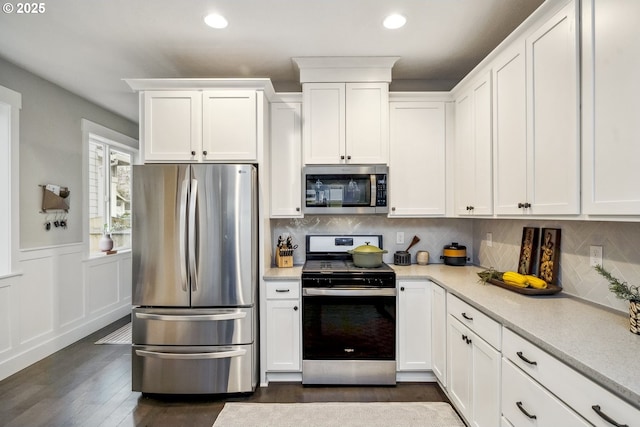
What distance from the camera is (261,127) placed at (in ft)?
8.39

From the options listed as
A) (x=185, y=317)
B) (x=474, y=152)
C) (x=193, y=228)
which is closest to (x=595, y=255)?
(x=474, y=152)

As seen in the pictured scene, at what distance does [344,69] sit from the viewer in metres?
2.72

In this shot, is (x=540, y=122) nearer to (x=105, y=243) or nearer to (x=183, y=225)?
(x=183, y=225)

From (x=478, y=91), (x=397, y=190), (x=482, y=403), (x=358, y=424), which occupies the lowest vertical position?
(x=358, y=424)

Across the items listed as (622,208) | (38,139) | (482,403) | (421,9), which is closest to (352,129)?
(421,9)

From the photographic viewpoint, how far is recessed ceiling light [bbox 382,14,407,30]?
83.6 inches

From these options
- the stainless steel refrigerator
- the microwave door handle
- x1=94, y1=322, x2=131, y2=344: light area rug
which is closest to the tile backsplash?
the microwave door handle

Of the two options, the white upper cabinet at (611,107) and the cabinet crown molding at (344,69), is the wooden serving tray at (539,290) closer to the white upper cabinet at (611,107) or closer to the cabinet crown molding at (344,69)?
the white upper cabinet at (611,107)

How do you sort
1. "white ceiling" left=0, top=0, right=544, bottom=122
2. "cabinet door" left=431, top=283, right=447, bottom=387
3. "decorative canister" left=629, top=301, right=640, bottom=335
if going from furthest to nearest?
"cabinet door" left=431, top=283, right=447, bottom=387, "white ceiling" left=0, top=0, right=544, bottom=122, "decorative canister" left=629, top=301, right=640, bottom=335

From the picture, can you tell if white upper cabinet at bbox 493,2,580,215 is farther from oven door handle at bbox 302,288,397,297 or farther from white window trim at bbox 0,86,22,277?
white window trim at bbox 0,86,22,277

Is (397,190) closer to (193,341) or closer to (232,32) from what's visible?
(232,32)

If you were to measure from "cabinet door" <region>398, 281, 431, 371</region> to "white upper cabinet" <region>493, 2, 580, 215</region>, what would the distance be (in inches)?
34.5

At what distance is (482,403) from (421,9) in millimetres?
2427

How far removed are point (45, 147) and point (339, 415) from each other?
366cm
